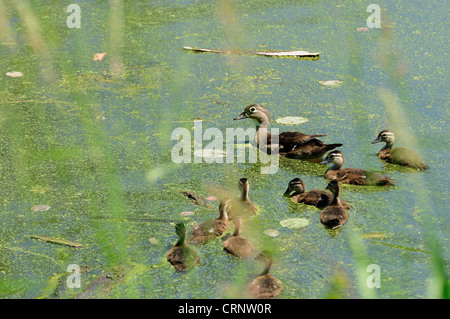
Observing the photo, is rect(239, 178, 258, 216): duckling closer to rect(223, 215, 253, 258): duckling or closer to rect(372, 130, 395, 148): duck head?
rect(223, 215, 253, 258): duckling

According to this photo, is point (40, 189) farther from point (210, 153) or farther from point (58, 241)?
point (210, 153)

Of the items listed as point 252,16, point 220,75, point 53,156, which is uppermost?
point 252,16

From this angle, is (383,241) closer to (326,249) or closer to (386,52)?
(326,249)

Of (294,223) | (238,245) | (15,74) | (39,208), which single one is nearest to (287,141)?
(294,223)

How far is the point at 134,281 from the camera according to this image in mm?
4125

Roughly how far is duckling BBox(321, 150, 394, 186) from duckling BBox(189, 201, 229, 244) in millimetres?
1031

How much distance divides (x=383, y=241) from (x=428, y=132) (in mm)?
1736

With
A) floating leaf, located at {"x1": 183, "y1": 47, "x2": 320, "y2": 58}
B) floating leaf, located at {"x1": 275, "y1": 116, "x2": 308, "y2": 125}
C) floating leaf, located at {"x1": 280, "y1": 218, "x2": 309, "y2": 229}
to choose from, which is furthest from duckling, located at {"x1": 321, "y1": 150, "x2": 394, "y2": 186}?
floating leaf, located at {"x1": 183, "y1": 47, "x2": 320, "y2": 58}

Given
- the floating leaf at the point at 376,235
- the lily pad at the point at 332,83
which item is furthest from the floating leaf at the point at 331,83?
the floating leaf at the point at 376,235

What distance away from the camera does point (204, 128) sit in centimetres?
616

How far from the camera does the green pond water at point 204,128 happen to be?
4.25m

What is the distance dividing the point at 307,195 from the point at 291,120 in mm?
1367

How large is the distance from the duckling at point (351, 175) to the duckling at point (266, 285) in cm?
143

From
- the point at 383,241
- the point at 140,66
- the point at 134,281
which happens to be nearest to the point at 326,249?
the point at 383,241
